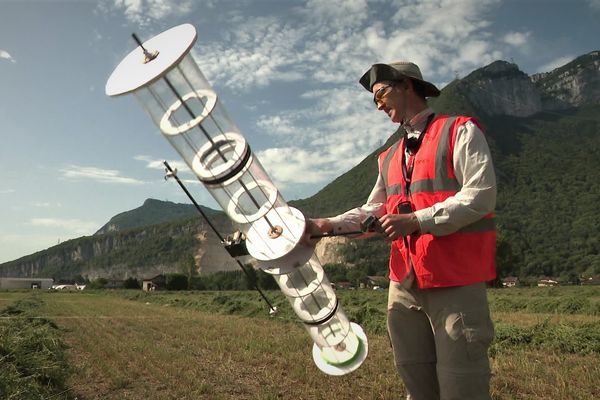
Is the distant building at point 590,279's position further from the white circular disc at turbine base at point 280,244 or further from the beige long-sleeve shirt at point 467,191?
the white circular disc at turbine base at point 280,244

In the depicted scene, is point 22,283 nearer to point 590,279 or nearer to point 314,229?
point 590,279

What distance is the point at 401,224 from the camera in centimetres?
250

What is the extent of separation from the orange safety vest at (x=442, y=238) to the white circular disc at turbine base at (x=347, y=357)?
0.49 metres

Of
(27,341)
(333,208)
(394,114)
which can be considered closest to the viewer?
(394,114)

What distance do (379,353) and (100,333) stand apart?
944cm

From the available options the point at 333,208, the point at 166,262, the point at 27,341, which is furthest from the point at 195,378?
the point at 166,262

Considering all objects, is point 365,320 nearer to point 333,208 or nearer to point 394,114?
point 394,114

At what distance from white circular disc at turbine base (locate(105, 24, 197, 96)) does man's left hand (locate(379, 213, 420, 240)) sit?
4.22 ft

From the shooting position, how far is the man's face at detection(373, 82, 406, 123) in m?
2.92

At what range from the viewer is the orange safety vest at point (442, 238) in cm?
256

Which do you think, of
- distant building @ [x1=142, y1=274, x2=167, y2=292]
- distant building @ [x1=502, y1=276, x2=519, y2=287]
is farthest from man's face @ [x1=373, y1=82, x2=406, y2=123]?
distant building @ [x1=142, y1=274, x2=167, y2=292]

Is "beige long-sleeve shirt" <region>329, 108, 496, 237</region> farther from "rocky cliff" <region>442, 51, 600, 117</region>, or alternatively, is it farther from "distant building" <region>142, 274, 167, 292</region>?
"rocky cliff" <region>442, 51, 600, 117</region>

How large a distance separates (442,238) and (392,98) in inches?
35.2

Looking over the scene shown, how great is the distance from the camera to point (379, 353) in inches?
376
